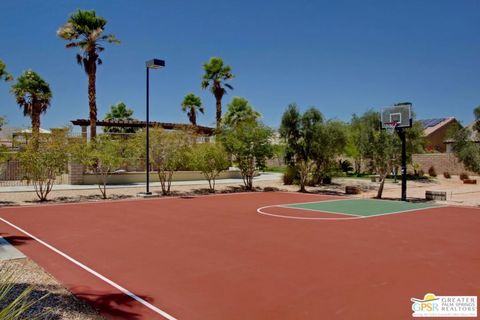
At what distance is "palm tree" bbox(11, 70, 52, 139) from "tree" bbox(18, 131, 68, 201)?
2115 centimetres

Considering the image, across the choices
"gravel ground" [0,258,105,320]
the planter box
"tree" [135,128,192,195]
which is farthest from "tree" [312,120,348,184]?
"gravel ground" [0,258,105,320]

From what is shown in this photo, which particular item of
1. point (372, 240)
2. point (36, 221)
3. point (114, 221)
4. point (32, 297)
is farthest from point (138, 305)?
point (36, 221)

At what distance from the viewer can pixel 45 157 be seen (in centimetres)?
2100

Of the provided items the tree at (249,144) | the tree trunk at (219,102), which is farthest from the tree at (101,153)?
the tree trunk at (219,102)

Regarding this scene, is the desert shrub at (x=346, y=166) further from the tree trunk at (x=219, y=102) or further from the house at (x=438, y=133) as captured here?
the house at (x=438, y=133)

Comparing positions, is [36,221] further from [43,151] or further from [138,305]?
[138,305]

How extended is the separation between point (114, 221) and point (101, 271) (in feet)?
22.5

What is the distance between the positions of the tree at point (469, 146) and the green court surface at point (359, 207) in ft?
8.41

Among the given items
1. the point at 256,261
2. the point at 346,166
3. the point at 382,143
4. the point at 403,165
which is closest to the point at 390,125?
the point at 382,143

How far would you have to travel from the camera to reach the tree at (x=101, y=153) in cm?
2238

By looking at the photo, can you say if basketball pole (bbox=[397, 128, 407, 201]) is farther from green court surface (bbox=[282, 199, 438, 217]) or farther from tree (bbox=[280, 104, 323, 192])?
tree (bbox=[280, 104, 323, 192])

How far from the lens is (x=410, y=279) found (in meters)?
7.86

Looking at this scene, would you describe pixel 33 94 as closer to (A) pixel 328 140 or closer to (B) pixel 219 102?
(B) pixel 219 102

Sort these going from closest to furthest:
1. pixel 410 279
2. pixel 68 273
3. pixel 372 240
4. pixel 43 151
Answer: pixel 410 279
pixel 68 273
pixel 372 240
pixel 43 151
